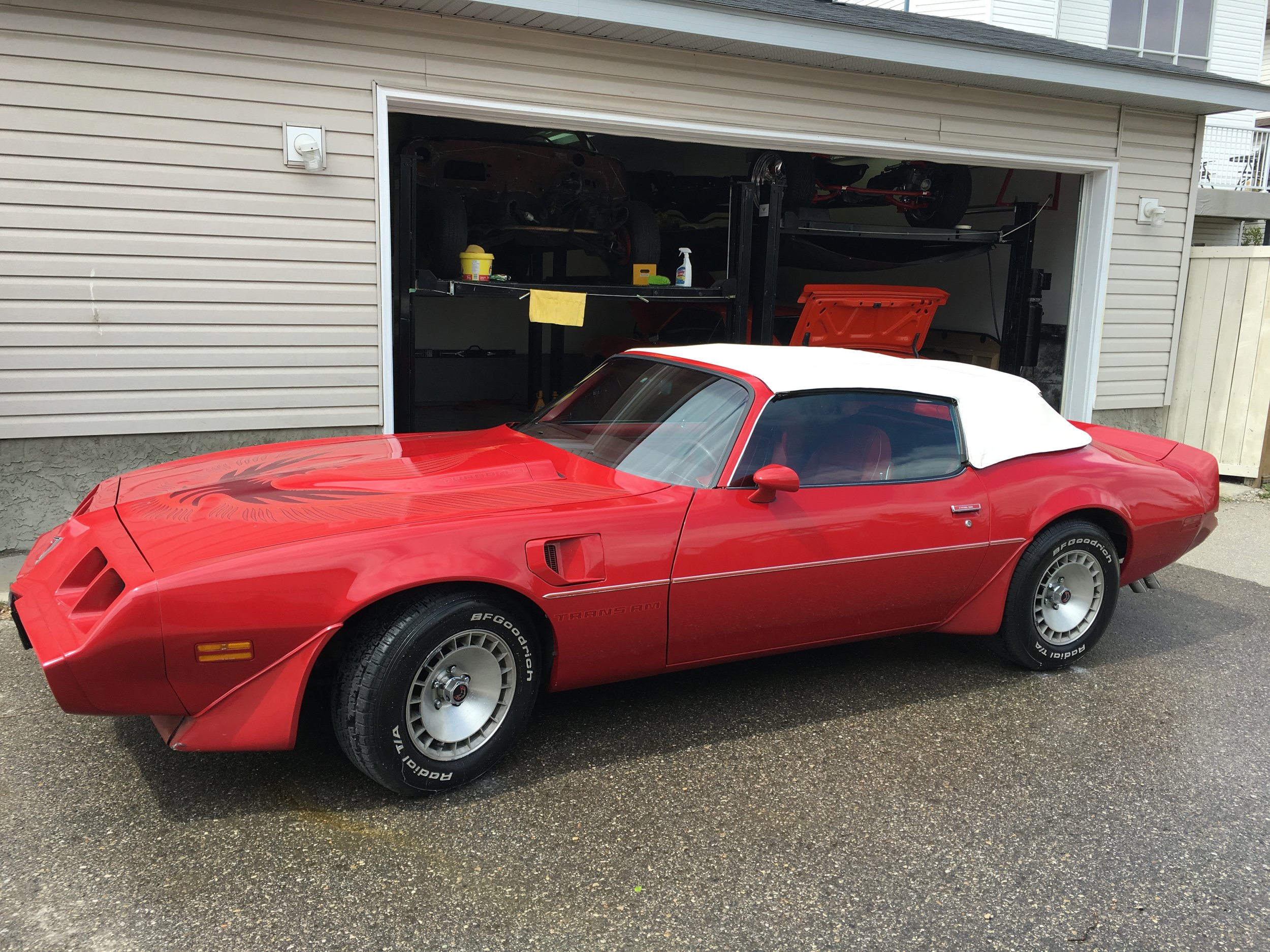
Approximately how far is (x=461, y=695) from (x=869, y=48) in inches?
230

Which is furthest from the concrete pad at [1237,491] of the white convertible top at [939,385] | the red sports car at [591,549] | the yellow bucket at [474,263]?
the yellow bucket at [474,263]

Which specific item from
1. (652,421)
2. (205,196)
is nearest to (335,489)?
(652,421)

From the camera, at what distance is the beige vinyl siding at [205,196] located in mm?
5418

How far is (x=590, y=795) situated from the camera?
3.25 metres

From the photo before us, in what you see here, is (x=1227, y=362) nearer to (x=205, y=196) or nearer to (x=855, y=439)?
(x=855, y=439)

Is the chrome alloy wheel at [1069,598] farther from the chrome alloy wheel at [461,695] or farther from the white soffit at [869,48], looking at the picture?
the white soffit at [869,48]

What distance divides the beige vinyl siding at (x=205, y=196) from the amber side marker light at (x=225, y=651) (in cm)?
352

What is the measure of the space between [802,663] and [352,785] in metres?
2.11

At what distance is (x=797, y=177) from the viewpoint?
27.0 ft

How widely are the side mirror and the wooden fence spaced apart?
295 inches

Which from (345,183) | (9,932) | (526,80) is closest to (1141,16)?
(526,80)

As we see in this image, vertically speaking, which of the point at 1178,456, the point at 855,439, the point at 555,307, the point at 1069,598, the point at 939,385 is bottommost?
the point at 1069,598

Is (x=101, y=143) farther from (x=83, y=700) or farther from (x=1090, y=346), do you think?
(x=1090, y=346)

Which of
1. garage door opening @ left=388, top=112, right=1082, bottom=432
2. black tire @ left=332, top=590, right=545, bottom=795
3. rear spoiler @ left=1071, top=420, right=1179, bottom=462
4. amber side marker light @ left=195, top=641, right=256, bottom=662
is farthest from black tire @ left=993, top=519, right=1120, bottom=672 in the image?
garage door opening @ left=388, top=112, right=1082, bottom=432
